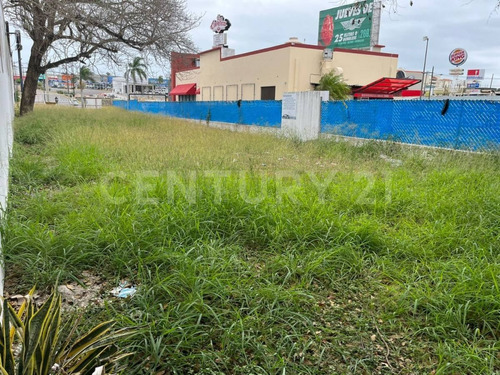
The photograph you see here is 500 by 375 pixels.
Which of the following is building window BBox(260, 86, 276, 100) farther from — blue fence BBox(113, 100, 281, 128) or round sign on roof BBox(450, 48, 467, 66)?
round sign on roof BBox(450, 48, 467, 66)

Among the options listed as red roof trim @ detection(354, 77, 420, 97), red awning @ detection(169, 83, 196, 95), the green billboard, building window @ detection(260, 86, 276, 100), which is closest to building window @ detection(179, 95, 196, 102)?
red awning @ detection(169, 83, 196, 95)

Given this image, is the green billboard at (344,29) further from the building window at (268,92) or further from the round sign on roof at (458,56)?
the round sign on roof at (458,56)

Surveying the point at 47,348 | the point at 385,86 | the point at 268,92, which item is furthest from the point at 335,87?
A: the point at 47,348

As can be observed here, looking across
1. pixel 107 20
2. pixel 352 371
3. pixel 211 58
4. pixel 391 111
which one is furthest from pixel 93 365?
pixel 211 58

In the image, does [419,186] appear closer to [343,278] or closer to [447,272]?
[447,272]

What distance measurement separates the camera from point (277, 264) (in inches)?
120

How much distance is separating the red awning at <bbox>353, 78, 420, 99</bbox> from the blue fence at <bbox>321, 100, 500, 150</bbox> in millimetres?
7176

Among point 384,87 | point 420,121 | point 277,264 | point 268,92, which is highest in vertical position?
point 384,87

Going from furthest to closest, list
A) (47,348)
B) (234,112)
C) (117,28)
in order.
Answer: (234,112)
(117,28)
(47,348)

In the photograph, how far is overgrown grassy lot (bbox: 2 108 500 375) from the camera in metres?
2.16

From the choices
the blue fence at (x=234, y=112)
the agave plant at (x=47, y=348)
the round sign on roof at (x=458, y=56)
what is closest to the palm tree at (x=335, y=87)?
the blue fence at (x=234, y=112)

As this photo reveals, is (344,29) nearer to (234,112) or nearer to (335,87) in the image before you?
(335,87)

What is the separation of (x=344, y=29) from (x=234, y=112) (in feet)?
50.7

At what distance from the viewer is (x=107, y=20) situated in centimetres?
1133
